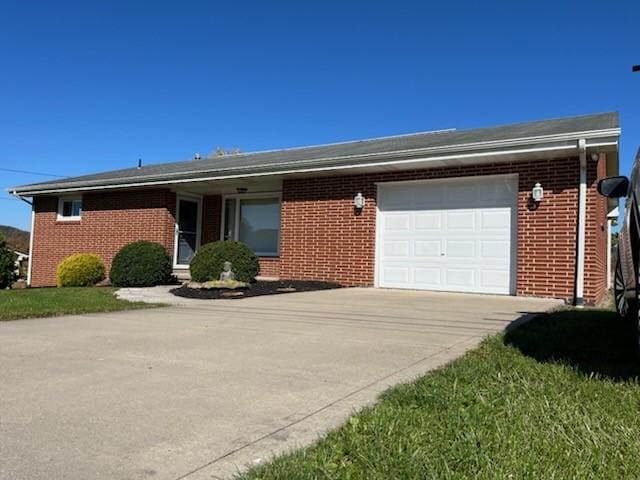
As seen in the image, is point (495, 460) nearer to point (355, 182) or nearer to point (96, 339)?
point (96, 339)

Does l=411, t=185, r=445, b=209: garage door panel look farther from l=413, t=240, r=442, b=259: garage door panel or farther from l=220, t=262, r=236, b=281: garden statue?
l=220, t=262, r=236, b=281: garden statue

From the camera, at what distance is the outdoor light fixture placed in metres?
10.2

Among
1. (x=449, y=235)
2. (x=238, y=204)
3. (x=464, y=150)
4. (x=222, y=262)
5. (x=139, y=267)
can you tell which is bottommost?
(x=139, y=267)

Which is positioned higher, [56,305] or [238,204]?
[238,204]

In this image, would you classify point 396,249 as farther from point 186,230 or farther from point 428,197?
point 186,230

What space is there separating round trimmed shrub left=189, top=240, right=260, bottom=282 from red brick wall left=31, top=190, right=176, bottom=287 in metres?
3.84

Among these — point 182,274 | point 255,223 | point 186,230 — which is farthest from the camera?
point 186,230

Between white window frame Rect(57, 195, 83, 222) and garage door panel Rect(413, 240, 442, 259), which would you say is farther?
white window frame Rect(57, 195, 83, 222)

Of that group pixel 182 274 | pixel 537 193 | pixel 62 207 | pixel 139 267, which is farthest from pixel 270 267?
pixel 62 207

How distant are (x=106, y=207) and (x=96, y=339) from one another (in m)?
11.8

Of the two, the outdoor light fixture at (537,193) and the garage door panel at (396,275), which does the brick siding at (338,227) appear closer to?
the outdoor light fixture at (537,193)

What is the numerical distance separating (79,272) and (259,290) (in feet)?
21.9

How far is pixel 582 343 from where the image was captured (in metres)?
5.32

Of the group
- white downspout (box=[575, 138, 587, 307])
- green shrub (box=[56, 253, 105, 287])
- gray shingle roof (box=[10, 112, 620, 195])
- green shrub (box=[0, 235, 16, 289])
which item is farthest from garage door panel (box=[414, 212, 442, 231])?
green shrub (box=[0, 235, 16, 289])
